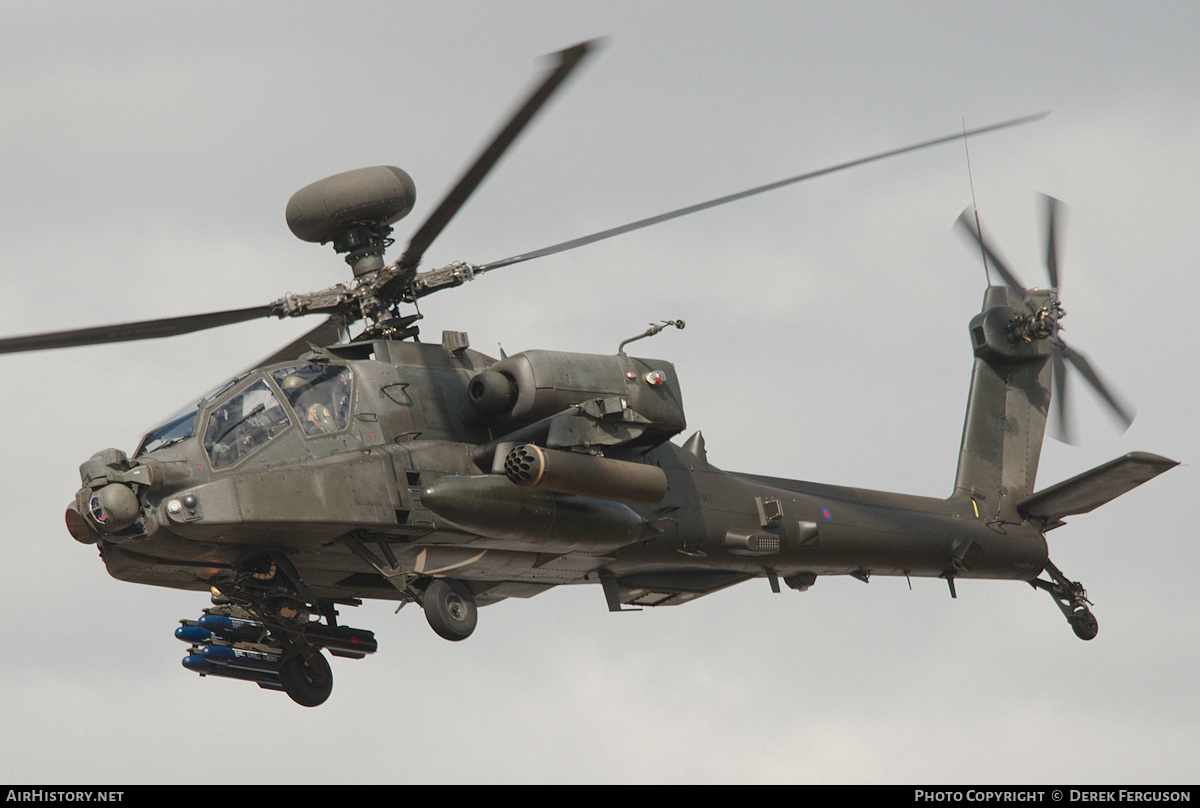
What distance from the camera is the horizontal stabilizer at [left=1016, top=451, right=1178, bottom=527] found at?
61.0 feet

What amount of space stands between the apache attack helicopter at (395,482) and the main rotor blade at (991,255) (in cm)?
619

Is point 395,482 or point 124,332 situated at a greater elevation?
point 124,332

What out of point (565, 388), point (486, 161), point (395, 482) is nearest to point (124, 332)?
point (395, 482)

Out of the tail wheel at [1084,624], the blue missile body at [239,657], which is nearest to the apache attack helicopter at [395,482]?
the blue missile body at [239,657]

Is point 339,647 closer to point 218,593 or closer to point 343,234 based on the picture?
point 218,593

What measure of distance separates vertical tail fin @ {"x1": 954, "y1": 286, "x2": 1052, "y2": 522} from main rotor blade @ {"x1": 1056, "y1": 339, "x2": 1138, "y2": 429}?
1.70 ft

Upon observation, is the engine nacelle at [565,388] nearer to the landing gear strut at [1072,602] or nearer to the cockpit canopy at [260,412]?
the cockpit canopy at [260,412]

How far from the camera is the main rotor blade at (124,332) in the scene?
14.3 m

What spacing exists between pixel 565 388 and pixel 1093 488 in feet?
25.2

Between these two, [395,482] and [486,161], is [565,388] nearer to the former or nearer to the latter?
[395,482]

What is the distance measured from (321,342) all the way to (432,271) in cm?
266

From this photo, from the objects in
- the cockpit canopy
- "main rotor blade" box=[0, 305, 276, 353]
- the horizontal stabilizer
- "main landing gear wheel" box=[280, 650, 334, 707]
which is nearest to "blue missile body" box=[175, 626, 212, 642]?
"main landing gear wheel" box=[280, 650, 334, 707]

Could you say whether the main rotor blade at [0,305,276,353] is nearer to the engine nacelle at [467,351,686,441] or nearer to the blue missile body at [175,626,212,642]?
the engine nacelle at [467,351,686,441]

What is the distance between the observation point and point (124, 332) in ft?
48.1
